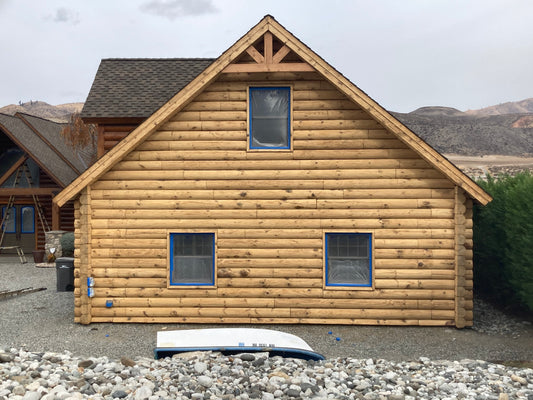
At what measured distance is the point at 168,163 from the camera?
11.3m

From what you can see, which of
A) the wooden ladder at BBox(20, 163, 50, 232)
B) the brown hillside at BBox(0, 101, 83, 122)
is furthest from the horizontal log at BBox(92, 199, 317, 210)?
the brown hillside at BBox(0, 101, 83, 122)

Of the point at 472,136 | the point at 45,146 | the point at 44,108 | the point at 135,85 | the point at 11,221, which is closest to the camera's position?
the point at 135,85

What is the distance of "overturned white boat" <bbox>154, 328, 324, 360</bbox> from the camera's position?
7.80m

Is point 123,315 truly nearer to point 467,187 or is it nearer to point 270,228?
point 270,228

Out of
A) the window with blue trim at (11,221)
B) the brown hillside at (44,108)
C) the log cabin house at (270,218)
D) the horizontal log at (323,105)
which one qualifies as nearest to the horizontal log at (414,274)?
the log cabin house at (270,218)

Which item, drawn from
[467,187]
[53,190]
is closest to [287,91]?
[467,187]

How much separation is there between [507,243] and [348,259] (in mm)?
4393

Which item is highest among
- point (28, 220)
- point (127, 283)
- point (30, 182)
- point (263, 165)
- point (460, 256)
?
point (263, 165)

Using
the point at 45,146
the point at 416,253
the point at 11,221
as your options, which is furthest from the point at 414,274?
the point at 11,221

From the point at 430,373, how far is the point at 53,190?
1984 cm

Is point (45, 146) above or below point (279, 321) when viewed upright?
above

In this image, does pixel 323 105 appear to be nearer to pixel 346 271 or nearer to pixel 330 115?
pixel 330 115

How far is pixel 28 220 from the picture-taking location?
24.7 meters

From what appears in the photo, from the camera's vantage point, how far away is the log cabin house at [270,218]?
36.0 ft
